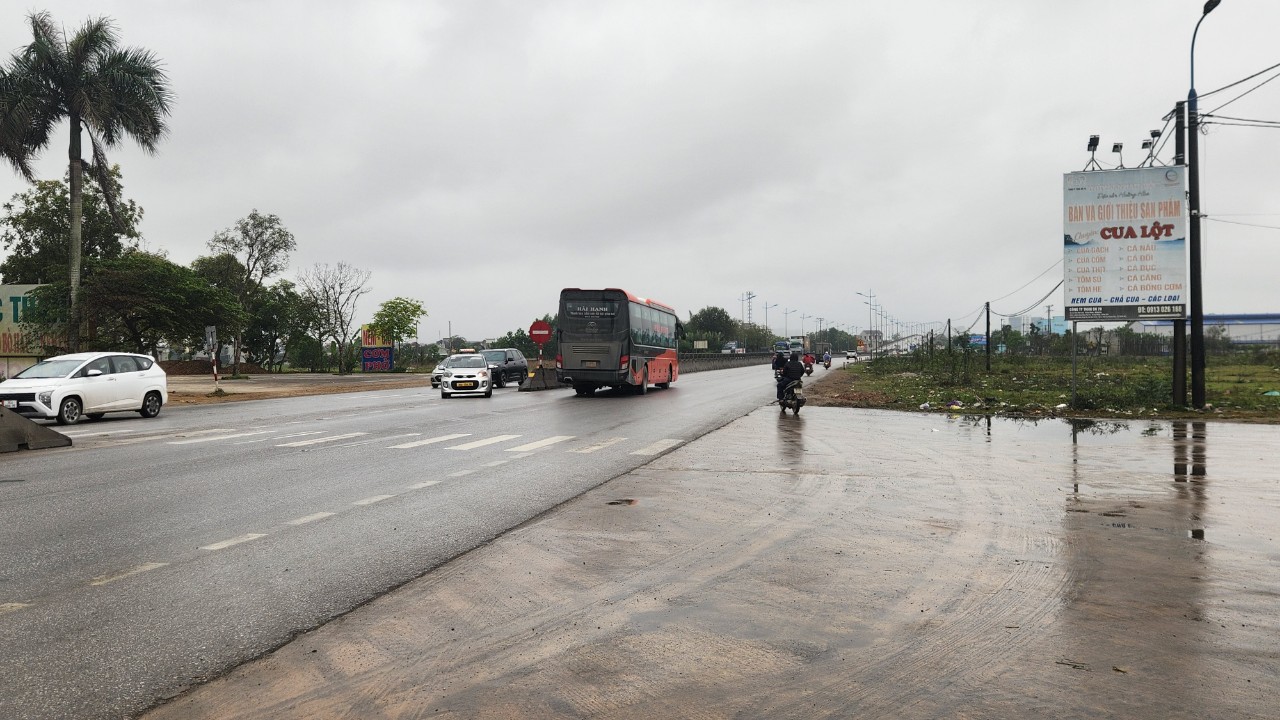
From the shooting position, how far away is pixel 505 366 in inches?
1507

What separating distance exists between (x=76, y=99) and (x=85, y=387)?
17101 mm

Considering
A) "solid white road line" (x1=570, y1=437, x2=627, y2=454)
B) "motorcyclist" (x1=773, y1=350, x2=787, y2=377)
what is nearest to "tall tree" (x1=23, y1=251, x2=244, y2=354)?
"motorcyclist" (x1=773, y1=350, x2=787, y2=377)

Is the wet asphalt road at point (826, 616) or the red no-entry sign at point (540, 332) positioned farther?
the red no-entry sign at point (540, 332)

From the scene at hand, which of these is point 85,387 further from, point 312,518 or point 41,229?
point 41,229

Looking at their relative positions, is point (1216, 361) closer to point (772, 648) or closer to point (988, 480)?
point (988, 480)

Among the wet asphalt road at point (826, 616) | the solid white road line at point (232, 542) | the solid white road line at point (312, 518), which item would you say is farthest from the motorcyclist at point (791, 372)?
the solid white road line at point (232, 542)

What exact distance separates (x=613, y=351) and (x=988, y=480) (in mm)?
18841

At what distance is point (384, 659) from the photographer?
3.94m

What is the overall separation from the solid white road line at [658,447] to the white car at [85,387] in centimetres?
1328

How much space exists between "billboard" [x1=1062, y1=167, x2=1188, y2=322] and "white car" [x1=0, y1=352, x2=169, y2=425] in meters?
22.9

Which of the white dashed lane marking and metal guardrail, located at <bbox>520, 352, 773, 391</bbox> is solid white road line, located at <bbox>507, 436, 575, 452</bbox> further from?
metal guardrail, located at <bbox>520, 352, 773, 391</bbox>

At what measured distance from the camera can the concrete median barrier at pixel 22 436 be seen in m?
12.8

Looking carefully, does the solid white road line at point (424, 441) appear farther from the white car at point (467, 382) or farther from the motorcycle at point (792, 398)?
the white car at point (467, 382)

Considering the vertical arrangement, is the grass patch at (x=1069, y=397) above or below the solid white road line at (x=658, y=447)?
above
